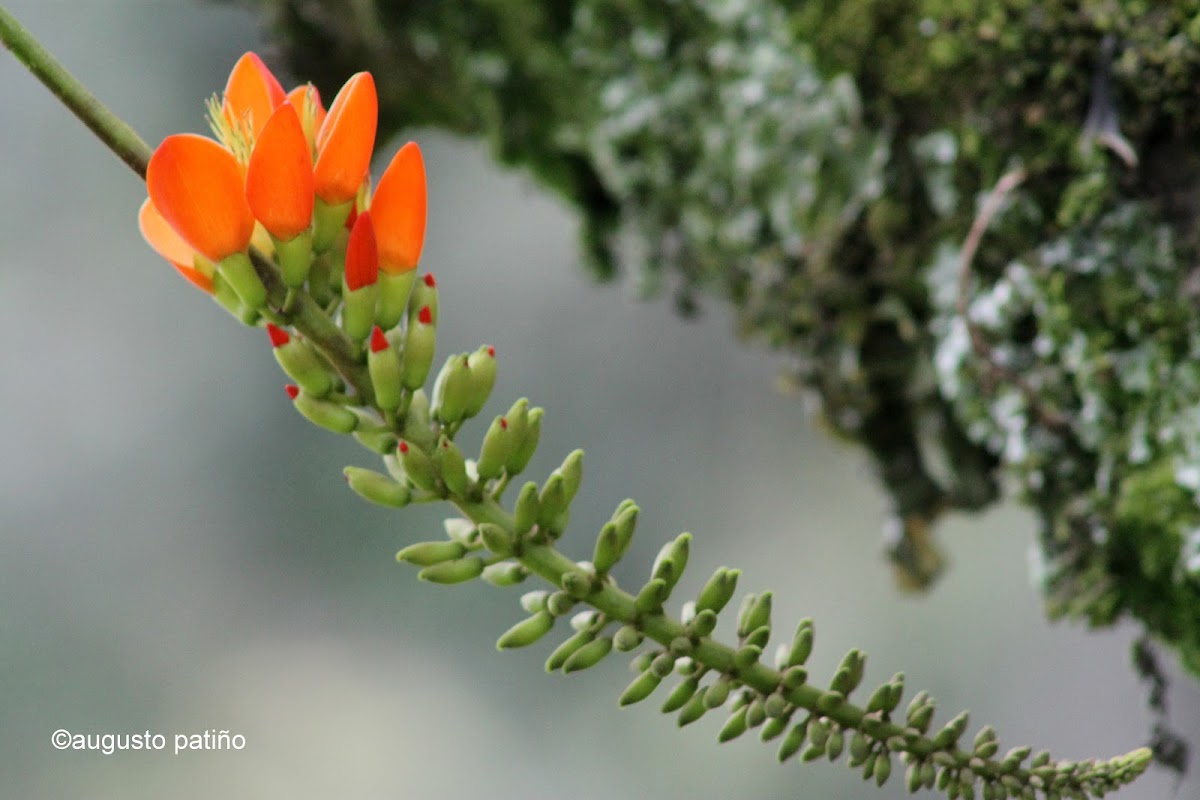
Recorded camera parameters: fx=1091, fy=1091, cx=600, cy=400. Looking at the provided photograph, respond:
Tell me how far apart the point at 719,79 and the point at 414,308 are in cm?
50

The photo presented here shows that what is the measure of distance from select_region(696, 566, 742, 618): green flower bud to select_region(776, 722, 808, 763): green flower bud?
0.05 metres

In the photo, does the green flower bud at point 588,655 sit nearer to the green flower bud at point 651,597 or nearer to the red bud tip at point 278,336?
the green flower bud at point 651,597

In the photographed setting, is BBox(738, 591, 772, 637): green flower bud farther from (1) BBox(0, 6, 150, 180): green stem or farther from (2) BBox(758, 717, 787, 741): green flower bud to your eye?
(1) BBox(0, 6, 150, 180): green stem

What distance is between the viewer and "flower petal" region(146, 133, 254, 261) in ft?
0.93

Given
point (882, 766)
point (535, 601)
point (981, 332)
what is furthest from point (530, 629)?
point (981, 332)

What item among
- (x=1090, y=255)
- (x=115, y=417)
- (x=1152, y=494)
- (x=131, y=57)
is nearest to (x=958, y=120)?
(x=1090, y=255)

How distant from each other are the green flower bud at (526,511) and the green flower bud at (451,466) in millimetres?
17

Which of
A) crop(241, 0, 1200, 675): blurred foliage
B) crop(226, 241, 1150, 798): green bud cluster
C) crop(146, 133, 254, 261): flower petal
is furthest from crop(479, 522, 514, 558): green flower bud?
crop(241, 0, 1200, 675): blurred foliage

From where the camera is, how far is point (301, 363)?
303 millimetres

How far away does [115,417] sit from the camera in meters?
2.38

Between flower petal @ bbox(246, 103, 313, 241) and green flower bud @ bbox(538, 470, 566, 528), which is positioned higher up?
flower petal @ bbox(246, 103, 313, 241)

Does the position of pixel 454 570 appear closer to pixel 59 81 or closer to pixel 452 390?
pixel 452 390

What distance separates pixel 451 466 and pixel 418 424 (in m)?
0.02

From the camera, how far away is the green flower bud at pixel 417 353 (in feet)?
1.01
